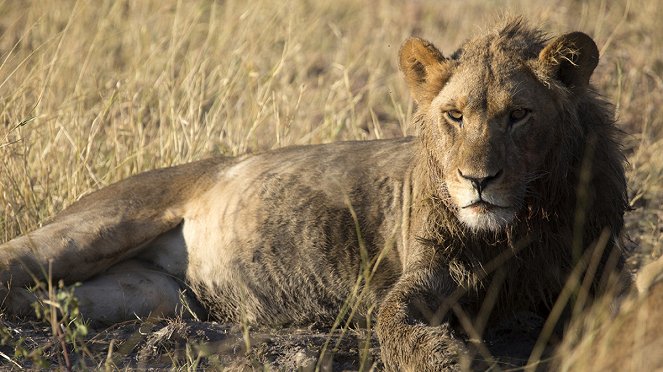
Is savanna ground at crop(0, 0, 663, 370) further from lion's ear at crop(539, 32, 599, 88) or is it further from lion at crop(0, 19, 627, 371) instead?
lion's ear at crop(539, 32, 599, 88)

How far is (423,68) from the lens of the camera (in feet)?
15.6

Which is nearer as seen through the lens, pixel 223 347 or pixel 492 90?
pixel 492 90

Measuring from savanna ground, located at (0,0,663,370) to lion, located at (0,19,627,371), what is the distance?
0.76 feet

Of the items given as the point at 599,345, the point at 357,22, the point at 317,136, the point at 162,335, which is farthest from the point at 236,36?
the point at 599,345

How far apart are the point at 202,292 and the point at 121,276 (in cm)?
42

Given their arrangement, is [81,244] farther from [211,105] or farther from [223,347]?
[211,105]

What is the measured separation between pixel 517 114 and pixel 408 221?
0.86 metres

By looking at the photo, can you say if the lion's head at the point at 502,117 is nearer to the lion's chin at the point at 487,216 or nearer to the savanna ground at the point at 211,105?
the lion's chin at the point at 487,216

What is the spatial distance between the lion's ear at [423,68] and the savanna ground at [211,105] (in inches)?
13.6

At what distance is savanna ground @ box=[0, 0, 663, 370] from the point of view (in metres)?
4.59

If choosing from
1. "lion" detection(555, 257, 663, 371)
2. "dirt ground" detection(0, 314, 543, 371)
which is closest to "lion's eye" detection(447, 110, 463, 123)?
"dirt ground" detection(0, 314, 543, 371)

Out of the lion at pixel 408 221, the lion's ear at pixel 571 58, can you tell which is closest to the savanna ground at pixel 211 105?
the lion at pixel 408 221

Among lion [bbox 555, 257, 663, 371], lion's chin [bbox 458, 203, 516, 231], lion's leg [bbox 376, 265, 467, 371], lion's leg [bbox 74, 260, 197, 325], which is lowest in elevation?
lion's leg [bbox 74, 260, 197, 325]

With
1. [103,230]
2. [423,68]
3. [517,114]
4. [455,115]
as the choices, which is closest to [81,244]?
[103,230]
